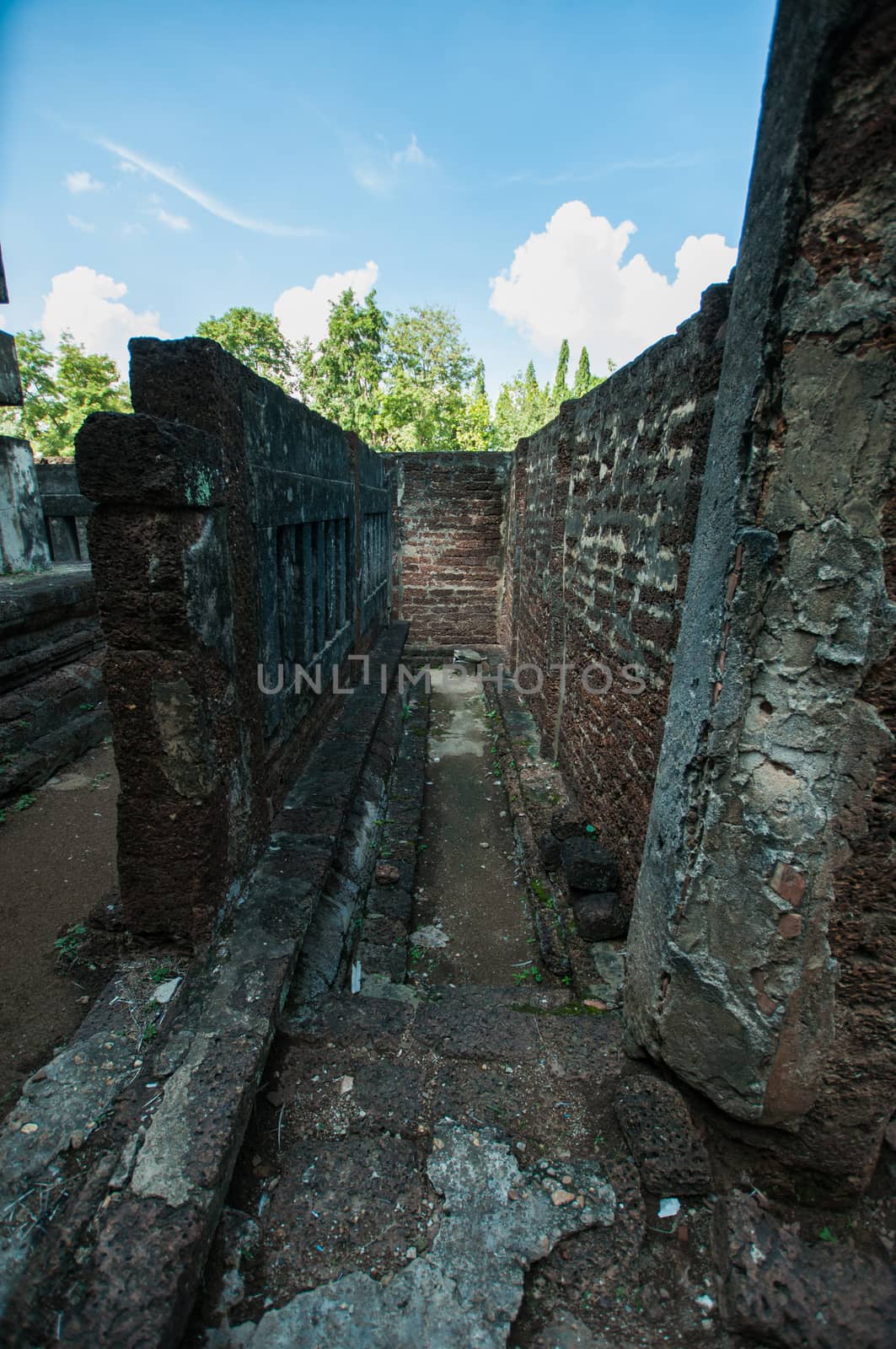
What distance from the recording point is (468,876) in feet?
12.4

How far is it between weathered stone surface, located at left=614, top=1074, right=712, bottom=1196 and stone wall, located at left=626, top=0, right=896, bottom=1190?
0.36ft

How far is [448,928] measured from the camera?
10.9 ft

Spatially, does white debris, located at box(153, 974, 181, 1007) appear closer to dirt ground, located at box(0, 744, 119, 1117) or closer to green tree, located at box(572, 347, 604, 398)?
dirt ground, located at box(0, 744, 119, 1117)

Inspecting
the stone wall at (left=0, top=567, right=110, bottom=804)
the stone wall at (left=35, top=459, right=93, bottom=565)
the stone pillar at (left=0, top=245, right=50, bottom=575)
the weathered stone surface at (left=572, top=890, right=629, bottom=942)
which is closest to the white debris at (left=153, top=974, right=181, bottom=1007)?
the weathered stone surface at (left=572, top=890, right=629, bottom=942)

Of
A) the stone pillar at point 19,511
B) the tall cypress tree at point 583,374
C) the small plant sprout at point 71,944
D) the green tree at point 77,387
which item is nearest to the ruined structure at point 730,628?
the small plant sprout at point 71,944

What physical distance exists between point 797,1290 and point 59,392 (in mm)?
32084

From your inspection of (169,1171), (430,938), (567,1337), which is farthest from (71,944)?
(567,1337)

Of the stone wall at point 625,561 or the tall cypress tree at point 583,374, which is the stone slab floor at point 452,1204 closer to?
the stone wall at point 625,561

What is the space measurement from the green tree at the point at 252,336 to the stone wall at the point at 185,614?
83.7 ft

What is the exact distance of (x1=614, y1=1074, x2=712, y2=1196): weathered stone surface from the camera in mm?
1411

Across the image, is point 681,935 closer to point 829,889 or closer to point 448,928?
point 829,889

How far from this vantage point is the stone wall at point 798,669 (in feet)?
3.41

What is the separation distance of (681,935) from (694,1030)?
0.25 m

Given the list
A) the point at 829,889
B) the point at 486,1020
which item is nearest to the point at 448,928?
the point at 486,1020
